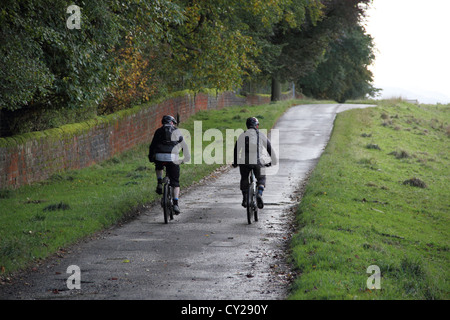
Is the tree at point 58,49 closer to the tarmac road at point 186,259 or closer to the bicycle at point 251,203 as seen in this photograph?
the tarmac road at point 186,259

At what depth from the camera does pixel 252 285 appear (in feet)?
26.1

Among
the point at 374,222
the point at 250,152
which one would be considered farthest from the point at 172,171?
the point at 374,222

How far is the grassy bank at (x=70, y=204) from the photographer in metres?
9.77

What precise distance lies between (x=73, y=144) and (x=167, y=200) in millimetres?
7976

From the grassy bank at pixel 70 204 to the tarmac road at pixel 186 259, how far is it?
36 cm

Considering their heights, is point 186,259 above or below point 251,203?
below

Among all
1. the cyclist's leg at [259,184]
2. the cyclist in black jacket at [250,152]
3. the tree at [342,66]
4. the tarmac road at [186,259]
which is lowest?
the tarmac road at [186,259]

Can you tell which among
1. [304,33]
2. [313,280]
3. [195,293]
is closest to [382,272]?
[313,280]

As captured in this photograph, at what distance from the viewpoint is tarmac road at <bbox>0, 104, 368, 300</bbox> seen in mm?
7648

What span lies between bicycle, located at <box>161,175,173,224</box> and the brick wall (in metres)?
4.97

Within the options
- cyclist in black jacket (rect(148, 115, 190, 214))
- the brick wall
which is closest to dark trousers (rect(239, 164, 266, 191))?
cyclist in black jacket (rect(148, 115, 190, 214))

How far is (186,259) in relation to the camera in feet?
30.9

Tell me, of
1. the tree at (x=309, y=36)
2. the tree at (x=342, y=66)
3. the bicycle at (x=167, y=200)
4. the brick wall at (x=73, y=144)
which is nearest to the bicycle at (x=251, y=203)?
the bicycle at (x=167, y=200)

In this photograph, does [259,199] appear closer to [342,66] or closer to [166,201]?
[166,201]
